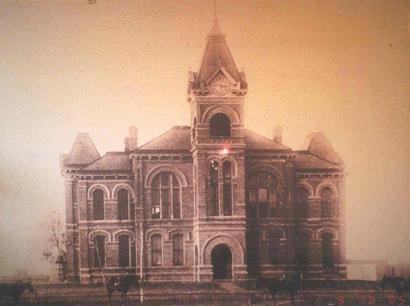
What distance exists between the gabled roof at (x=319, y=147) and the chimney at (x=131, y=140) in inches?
114

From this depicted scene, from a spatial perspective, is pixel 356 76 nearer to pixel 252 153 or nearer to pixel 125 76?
pixel 252 153

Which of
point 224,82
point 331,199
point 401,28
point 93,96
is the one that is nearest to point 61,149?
point 93,96

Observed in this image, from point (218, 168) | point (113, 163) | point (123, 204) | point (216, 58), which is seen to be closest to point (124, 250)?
point (123, 204)

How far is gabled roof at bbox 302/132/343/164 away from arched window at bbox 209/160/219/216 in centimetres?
158

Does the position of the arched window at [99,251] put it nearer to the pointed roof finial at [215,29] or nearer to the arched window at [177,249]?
the arched window at [177,249]

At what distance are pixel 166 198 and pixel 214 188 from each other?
86 centimetres

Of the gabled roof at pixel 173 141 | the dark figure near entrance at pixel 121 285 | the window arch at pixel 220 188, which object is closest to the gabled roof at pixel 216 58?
the gabled roof at pixel 173 141

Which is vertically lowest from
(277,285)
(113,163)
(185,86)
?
(277,285)

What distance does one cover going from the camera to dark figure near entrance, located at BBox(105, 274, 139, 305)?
45.6ft

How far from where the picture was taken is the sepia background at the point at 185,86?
14.5m

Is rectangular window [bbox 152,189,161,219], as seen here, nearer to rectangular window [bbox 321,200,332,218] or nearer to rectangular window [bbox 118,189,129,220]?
rectangular window [bbox 118,189,129,220]

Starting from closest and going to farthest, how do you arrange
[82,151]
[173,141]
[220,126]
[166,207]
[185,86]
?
[82,151]
[185,86]
[173,141]
[220,126]
[166,207]

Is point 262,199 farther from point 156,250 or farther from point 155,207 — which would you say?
point 156,250

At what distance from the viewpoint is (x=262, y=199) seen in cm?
1528
